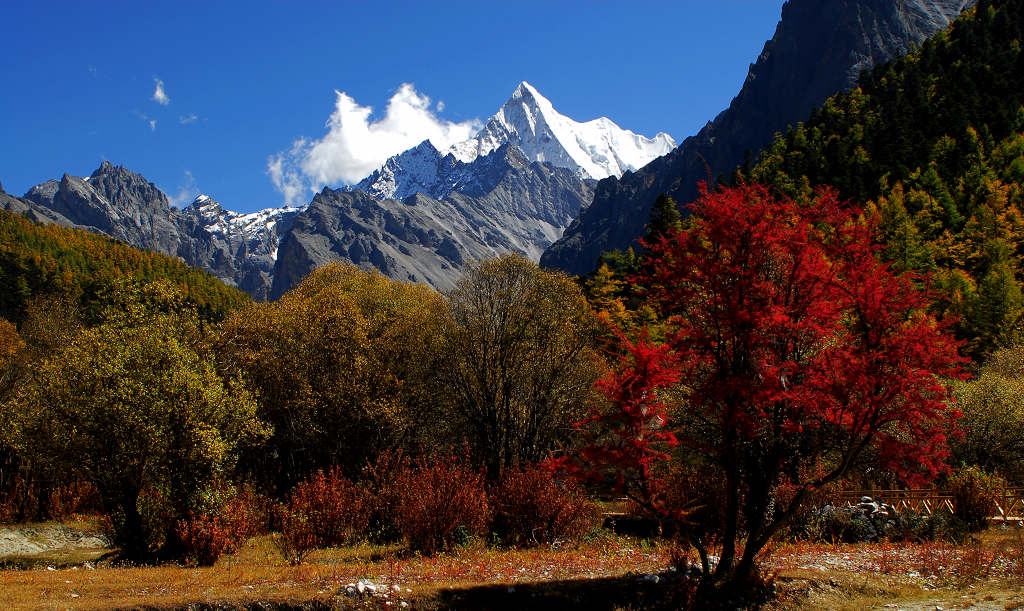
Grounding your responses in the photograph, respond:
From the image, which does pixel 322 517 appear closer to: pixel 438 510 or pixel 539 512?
pixel 438 510

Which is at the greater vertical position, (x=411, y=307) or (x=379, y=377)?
(x=411, y=307)

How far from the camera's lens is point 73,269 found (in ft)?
456

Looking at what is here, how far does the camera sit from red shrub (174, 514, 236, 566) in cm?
1703

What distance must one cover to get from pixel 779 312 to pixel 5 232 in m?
181

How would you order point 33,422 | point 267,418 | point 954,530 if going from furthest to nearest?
point 267,418, point 33,422, point 954,530

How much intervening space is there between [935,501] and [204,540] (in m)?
23.1

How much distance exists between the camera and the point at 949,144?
78.2 metres

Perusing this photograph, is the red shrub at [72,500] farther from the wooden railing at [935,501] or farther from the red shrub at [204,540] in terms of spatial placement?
the wooden railing at [935,501]

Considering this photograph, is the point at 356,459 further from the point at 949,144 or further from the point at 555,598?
the point at 949,144

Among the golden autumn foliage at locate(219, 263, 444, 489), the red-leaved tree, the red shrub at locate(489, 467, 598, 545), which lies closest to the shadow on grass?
the red-leaved tree

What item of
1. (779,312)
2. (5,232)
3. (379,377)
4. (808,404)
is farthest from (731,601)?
(5,232)

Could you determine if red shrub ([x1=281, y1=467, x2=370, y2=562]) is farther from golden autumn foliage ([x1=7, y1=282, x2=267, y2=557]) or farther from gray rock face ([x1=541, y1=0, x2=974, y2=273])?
gray rock face ([x1=541, y1=0, x2=974, y2=273])

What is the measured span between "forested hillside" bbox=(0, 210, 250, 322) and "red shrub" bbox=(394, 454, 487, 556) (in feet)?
322

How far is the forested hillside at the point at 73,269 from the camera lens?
386ft
